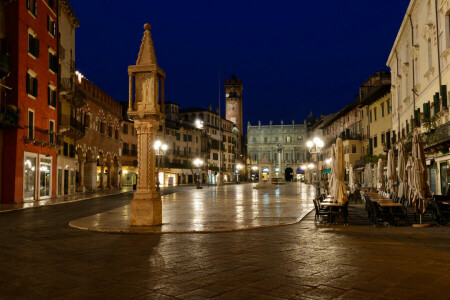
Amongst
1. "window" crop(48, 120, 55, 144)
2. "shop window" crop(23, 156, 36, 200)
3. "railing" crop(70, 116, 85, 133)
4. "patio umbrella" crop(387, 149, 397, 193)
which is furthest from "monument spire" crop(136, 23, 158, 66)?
"railing" crop(70, 116, 85, 133)

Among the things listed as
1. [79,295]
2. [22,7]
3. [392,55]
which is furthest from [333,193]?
[392,55]

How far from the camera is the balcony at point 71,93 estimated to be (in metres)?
33.1

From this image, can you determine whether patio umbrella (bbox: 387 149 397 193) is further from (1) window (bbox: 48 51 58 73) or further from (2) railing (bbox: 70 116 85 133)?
(2) railing (bbox: 70 116 85 133)

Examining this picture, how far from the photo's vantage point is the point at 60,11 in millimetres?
34031

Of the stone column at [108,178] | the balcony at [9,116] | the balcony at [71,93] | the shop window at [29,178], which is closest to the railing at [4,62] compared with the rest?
the balcony at [9,116]

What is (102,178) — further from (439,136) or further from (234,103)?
(234,103)

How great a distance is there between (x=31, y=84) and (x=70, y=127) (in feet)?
19.3

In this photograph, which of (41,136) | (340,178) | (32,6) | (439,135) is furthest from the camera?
(41,136)

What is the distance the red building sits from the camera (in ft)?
82.6

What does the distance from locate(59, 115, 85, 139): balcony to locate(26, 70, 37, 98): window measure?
16.2 feet

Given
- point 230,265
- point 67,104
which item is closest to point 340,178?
point 230,265

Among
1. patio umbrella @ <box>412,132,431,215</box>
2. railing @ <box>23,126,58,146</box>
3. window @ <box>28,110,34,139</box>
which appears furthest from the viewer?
window @ <box>28,110,34,139</box>

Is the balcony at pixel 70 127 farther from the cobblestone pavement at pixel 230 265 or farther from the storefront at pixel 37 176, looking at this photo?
the cobblestone pavement at pixel 230 265

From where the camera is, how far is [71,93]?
110 feet
